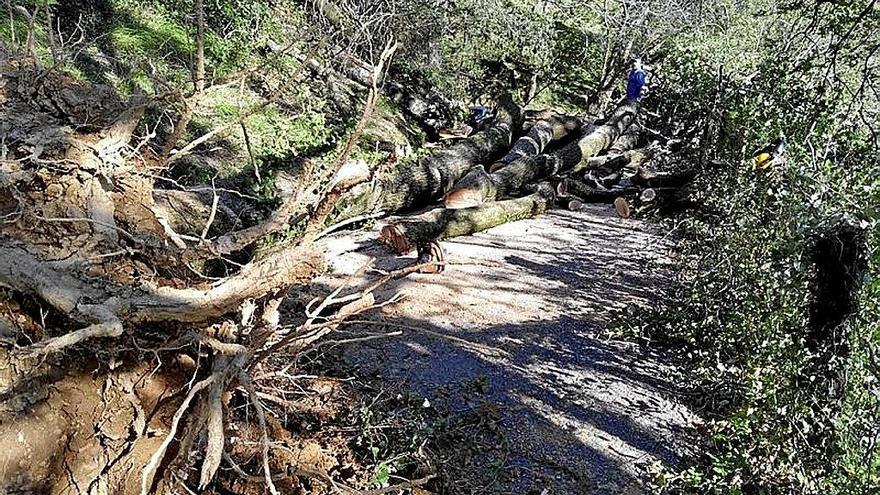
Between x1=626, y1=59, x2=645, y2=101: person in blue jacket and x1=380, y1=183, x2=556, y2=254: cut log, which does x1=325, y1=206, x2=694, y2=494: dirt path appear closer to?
x1=380, y1=183, x2=556, y2=254: cut log

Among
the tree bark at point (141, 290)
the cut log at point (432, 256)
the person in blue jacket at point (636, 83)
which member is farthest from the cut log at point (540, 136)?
the tree bark at point (141, 290)

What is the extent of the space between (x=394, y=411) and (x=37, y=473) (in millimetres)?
1892

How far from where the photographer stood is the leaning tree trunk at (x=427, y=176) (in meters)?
7.09

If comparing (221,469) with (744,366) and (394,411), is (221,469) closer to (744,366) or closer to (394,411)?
(394,411)

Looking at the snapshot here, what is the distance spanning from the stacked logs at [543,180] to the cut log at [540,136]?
0.05 ft

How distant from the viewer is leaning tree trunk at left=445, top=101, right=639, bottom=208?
8117 millimetres

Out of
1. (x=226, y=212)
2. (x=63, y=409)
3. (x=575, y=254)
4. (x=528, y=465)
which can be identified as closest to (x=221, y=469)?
(x=63, y=409)

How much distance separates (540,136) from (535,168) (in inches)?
64.4

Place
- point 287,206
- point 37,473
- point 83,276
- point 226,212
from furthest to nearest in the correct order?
point 226,212 < point 287,206 < point 83,276 < point 37,473

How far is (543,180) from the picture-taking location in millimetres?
9820

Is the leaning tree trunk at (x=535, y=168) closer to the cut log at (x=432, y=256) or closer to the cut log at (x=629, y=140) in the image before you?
the cut log at (x=629, y=140)

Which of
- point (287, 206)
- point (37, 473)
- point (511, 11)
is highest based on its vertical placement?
point (511, 11)

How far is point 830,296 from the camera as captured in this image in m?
3.19

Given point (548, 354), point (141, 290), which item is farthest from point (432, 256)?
point (141, 290)
